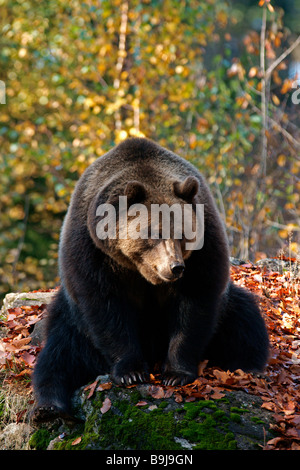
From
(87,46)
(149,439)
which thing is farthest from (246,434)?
(87,46)

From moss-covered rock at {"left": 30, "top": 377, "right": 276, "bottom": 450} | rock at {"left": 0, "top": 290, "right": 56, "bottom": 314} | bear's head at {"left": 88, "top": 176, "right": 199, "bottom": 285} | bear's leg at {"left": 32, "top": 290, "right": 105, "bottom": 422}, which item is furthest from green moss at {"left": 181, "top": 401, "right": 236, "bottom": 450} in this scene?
rock at {"left": 0, "top": 290, "right": 56, "bottom": 314}

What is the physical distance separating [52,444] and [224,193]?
829 cm

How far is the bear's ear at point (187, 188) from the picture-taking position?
3.97 metres

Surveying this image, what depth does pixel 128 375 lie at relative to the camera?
407cm

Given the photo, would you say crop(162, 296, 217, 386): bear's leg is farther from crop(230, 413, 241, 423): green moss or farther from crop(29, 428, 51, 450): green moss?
crop(29, 428, 51, 450): green moss

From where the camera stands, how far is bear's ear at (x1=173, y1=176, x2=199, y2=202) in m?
3.97

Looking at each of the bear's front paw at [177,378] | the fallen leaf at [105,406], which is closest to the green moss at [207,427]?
the bear's front paw at [177,378]

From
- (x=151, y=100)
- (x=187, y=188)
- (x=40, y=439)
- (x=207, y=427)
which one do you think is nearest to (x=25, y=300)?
(x=40, y=439)

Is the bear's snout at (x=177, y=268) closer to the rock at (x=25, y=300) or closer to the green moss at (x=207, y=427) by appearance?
the green moss at (x=207, y=427)

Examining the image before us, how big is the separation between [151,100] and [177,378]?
10.0 meters

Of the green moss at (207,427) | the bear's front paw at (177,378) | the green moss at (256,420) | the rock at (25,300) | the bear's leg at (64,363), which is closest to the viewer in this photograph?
the green moss at (207,427)

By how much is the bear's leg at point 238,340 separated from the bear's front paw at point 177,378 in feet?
2.23

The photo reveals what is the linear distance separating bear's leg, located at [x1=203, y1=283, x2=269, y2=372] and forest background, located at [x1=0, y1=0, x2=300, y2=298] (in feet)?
17.9
